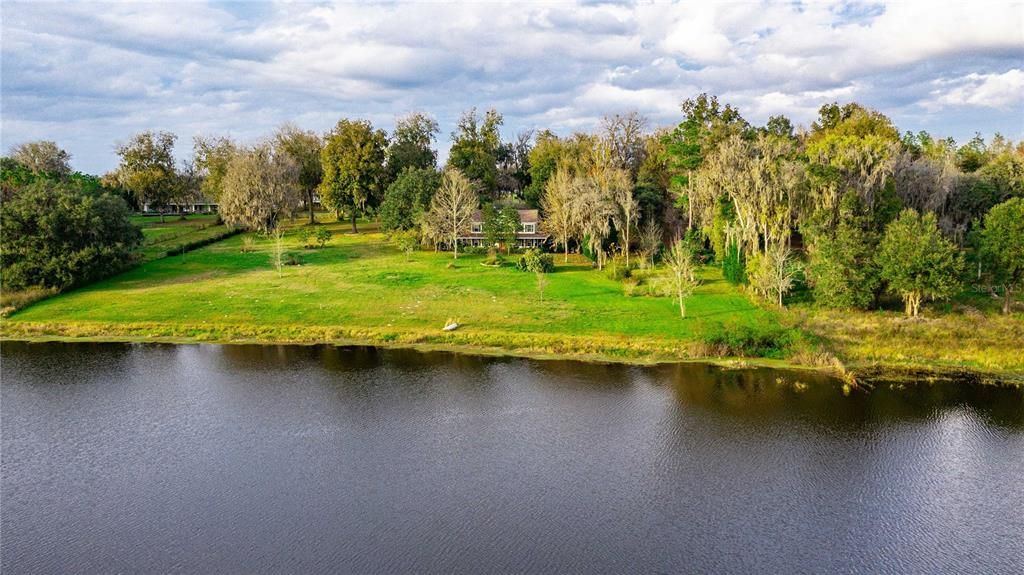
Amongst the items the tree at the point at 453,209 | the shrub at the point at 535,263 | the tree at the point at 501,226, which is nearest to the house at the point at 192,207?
the tree at the point at 453,209

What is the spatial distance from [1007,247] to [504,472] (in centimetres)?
4941

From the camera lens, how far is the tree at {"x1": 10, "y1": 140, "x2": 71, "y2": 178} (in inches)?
4894

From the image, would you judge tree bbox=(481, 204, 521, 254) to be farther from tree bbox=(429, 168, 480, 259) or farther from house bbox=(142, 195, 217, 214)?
house bbox=(142, 195, 217, 214)

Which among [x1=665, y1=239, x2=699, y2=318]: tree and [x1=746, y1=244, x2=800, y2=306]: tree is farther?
[x1=746, y1=244, x2=800, y2=306]: tree

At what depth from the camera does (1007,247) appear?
56.1 metres

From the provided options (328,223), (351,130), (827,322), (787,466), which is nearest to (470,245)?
(351,130)

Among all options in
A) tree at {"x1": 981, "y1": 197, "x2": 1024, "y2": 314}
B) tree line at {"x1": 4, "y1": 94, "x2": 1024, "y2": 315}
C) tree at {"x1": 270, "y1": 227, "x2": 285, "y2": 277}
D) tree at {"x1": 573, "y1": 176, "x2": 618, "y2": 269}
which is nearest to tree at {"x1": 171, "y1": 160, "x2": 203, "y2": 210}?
tree line at {"x1": 4, "y1": 94, "x2": 1024, "y2": 315}

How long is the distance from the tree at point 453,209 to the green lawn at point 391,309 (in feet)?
34.0

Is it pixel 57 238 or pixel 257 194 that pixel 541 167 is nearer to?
pixel 257 194

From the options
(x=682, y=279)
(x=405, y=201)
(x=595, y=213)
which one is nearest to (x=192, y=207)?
(x=405, y=201)

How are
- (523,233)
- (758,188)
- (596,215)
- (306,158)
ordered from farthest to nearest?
(306,158), (523,233), (596,215), (758,188)

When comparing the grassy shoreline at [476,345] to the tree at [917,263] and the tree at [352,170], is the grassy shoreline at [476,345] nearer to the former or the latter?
the tree at [917,263]

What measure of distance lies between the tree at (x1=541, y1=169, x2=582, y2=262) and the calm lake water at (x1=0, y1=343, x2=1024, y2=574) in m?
37.7

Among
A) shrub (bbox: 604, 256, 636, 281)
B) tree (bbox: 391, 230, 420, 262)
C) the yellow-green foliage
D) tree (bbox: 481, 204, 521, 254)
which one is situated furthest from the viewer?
tree (bbox: 481, 204, 521, 254)
